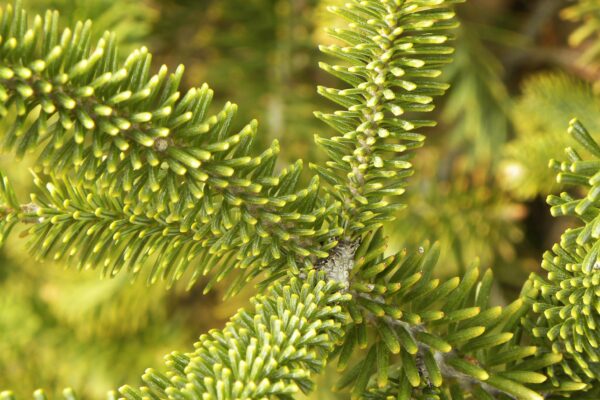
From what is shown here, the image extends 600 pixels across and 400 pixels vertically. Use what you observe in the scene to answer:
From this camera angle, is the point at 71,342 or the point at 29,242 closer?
the point at 29,242

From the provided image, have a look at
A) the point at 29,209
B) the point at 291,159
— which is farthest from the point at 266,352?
the point at 291,159

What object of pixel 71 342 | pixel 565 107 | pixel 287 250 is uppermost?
pixel 565 107

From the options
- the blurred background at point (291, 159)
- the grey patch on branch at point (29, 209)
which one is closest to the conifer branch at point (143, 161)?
the grey patch on branch at point (29, 209)

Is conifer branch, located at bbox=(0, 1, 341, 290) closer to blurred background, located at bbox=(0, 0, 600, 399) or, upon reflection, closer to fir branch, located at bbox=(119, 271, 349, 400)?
fir branch, located at bbox=(119, 271, 349, 400)

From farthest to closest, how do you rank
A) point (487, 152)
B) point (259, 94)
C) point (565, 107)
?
point (259, 94), point (487, 152), point (565, 107)

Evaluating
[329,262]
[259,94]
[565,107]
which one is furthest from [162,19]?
[329,262]

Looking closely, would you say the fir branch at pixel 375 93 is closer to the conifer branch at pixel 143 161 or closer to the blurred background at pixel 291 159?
the conifer branch at pixel 143 161

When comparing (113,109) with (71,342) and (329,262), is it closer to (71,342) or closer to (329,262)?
(329,262)
